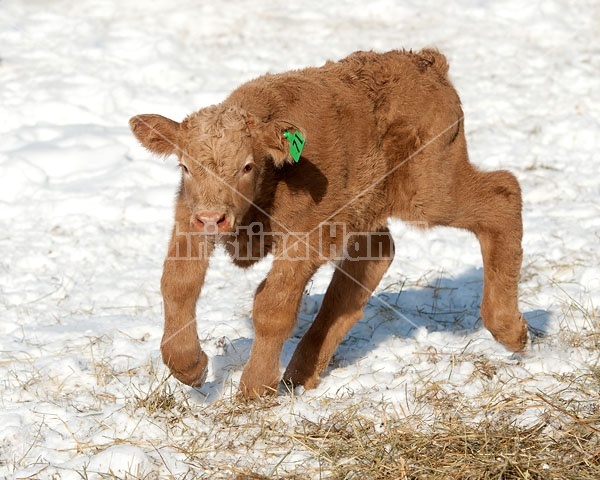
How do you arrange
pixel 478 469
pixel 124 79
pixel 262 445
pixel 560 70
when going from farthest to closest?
pixel 560 70 → pixel 124 79 → pixel 262 445 → pixel 478 469

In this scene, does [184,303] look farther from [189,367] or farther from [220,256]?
[220,256]

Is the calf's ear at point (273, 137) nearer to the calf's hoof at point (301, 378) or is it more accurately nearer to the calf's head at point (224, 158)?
the calf's head at point (224, 158)

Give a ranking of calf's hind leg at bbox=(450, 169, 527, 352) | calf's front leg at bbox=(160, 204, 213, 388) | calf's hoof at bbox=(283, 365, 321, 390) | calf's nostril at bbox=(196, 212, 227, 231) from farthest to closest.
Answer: calf's hind leg at bbox=(450, 169, 527, 352), calf's hoof at bbox=(283, 365, 321, 390), calf's front leg at bbox=(160, 204, 213, 388), calf's nostril at bbox=(196, 212, 227, 231)

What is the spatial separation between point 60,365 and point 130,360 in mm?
468

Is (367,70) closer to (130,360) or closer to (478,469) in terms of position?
(130,360)

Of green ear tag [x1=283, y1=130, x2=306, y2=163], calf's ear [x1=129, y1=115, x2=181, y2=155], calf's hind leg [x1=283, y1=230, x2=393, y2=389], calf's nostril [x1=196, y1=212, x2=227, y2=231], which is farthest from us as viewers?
calf's hind leg [x1=283, y1=230, x2=393, y2=389]

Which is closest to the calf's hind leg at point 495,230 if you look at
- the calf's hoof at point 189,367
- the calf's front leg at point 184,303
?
the calf's front leg at point 184,303

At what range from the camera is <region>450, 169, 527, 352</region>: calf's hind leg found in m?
5.72

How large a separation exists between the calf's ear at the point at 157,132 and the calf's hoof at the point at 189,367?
1.22 metres

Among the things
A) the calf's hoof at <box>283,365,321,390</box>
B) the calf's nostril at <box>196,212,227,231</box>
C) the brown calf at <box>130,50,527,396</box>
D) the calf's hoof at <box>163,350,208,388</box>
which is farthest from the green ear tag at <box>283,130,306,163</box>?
the calf's hoof at <box>283,365,321,390</box>

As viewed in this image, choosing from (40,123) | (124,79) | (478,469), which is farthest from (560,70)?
(478,469)

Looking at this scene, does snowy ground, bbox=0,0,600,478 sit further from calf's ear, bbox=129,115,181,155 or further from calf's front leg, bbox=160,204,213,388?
calf's ear, bbox=129,115,181,155

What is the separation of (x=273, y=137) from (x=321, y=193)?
1.83 ft

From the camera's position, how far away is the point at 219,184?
432 centimetres
